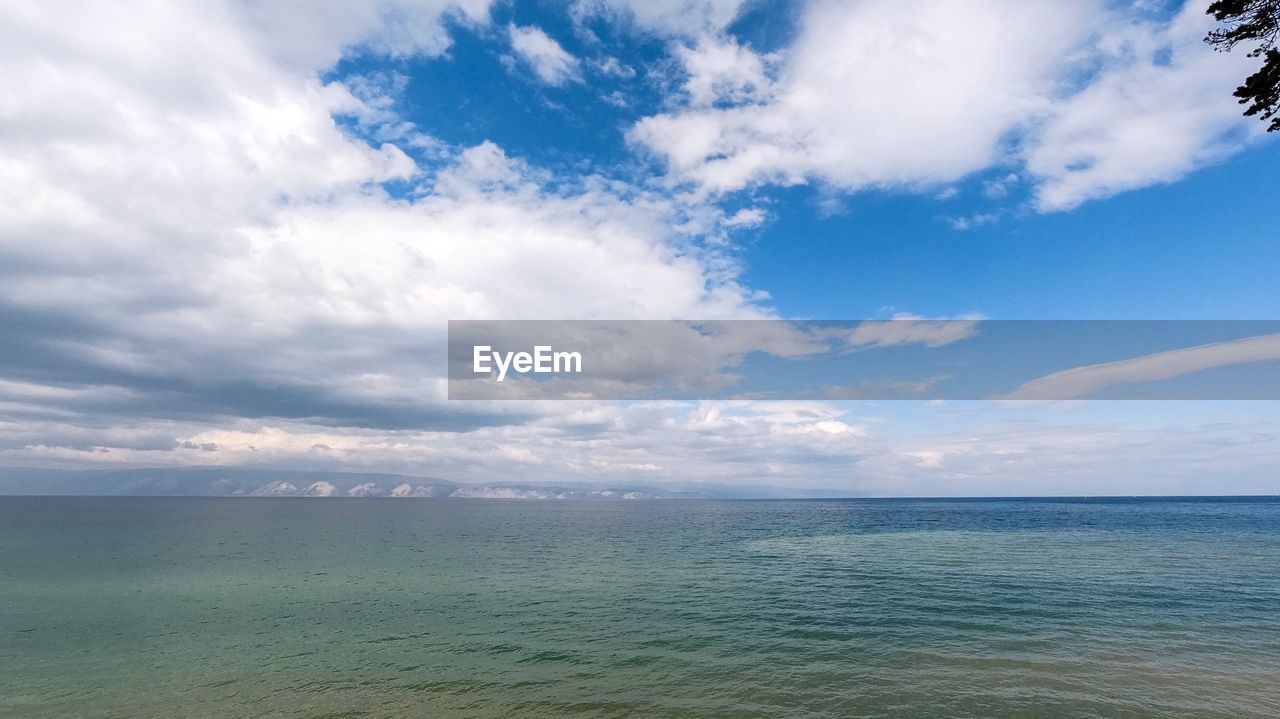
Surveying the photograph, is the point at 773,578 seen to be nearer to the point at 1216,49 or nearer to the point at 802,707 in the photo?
the point at 802,707

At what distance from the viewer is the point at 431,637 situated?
1335 inches

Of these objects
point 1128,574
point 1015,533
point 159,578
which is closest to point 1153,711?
point 1128,574

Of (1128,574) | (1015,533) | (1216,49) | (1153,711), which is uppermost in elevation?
(1216,49)

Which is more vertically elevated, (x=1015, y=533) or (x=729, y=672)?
(x=729, y=672)

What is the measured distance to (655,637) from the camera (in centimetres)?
3238

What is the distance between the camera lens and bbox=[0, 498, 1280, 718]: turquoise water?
23.4 m

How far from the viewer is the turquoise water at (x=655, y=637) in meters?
23.4

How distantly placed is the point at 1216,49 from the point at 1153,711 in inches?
944

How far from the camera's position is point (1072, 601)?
39969 millimetres

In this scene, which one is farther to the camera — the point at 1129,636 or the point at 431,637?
the point at 431,637

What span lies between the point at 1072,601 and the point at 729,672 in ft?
103

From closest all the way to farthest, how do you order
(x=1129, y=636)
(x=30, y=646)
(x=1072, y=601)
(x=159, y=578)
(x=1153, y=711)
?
(x=1153, y=711), (x=1129, y=636), (x=30, y=646), (x=1072, y=601), (x=159, y=578)

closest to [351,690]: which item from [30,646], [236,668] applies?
[236,668]

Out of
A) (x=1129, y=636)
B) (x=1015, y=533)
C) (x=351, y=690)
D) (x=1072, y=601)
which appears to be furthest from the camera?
(x=1015, y=533)
